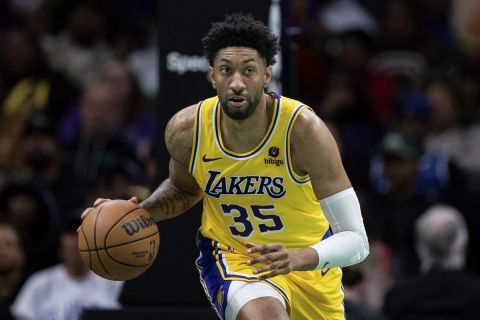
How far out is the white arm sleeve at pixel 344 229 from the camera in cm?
589

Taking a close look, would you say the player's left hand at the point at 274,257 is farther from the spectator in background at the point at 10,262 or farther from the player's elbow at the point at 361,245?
the spectator in background at the point at 10,262

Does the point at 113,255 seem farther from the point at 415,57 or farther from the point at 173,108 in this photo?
the point at 415,57

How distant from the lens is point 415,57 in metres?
12.1

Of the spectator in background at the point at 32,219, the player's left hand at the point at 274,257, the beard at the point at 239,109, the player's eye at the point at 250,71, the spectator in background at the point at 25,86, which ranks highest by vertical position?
the player's eye at the point at 250,71

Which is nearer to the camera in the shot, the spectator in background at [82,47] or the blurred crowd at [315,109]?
the blurred crowd at [315,109]

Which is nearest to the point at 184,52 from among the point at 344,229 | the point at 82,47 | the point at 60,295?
the point at 344,229

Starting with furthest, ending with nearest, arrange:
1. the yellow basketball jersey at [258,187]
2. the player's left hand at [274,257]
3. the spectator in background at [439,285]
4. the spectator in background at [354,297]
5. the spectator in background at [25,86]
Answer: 1. the spectator in background at [25,86]
2. the spectator in background at [439,285]
3. the spectator in background at [354,297]
4. the yellow basketball jersey at [258,187]
5. the player's left hand at [274,257]

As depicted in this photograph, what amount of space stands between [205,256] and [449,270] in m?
2.35

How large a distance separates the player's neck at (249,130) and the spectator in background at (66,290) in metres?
3.47

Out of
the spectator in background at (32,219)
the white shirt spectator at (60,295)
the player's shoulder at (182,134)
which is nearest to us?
the player's shoulder at (182,134)

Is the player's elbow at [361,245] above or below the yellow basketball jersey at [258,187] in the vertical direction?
below

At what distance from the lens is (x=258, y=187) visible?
20.1 ft

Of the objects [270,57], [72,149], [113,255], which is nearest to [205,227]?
[113,255]

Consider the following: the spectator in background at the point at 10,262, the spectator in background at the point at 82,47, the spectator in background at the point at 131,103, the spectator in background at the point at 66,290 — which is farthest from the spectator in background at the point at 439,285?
the spectator in background at the point at 82,47
